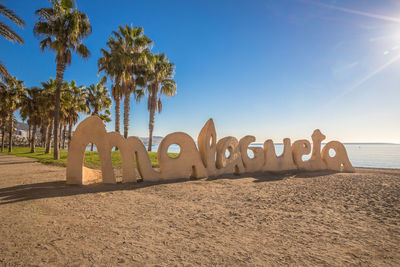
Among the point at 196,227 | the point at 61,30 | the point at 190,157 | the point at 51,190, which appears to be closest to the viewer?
the point at 196,227

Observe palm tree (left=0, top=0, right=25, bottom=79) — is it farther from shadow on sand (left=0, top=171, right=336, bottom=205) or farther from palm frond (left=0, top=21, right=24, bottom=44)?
shadow on sand (left=0, top=171, right=336, bottom=205)

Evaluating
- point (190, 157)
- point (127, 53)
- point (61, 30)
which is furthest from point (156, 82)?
point (190, 157)

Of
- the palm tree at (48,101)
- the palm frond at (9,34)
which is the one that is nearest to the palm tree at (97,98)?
the palm tree at (48,101)

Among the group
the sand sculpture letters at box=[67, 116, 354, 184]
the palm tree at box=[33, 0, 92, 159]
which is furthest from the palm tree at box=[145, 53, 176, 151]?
the sand sculpture letters at box=[67, 116, 354, 184]

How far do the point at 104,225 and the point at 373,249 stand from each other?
4.82 meters

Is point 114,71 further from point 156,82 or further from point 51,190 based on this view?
point 51,190

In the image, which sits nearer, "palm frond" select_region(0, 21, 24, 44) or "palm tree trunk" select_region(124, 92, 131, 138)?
"palm frond" select_region(0, 21, 24, 44)

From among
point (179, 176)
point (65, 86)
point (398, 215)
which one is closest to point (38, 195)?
point (179, 176)

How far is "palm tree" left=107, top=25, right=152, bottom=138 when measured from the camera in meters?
17.7

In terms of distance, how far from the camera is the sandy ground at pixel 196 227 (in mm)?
2719

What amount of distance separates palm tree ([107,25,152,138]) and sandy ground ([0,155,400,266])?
1359 centimetres

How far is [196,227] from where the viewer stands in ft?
12.3

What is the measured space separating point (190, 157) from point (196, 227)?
16.5 feet

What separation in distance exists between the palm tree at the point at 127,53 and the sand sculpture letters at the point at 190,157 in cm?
1101
